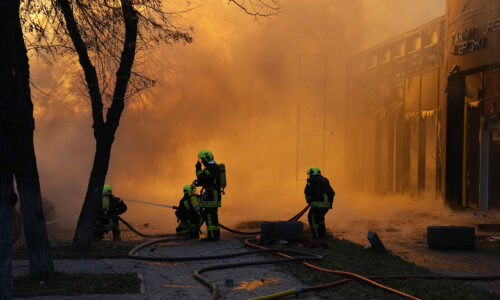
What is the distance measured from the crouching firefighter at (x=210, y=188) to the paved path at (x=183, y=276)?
5.67ft

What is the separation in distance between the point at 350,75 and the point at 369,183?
17.8ft

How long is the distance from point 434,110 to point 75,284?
1707 centimetres

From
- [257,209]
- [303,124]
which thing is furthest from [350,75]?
[257,209]

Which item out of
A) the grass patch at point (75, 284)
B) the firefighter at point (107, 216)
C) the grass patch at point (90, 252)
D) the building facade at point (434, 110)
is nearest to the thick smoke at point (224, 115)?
the building facade at point (434, 110)

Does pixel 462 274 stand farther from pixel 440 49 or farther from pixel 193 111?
pixel 193 111

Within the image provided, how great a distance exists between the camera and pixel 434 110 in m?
20.8

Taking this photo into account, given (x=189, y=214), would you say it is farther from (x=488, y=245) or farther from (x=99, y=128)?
(x=488, y=245)

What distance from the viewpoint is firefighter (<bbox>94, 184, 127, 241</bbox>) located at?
11.8 m

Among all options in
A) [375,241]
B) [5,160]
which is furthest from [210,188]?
[5,160]

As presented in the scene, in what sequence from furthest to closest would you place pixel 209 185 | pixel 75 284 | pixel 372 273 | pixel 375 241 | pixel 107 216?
pixel 107 216
pixel 209 185
pixel 375 241
pixel 372 273
pixel 75 284

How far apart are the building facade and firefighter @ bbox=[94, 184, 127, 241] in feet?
37.4

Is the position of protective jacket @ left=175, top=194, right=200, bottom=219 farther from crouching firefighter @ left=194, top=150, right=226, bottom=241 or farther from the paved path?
the paved path

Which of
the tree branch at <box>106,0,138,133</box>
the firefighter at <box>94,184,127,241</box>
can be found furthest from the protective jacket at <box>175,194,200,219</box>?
the tree branch at <box>106,0,138,133</box>

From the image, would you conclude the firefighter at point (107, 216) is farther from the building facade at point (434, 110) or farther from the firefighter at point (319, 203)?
the building facade at point (434, 110)
